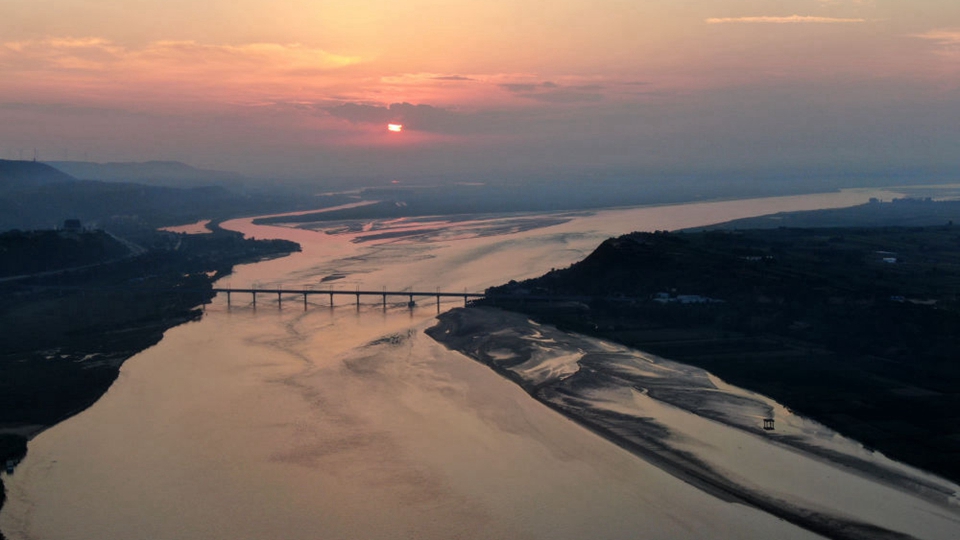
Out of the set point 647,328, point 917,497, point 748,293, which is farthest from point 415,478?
point 748,293

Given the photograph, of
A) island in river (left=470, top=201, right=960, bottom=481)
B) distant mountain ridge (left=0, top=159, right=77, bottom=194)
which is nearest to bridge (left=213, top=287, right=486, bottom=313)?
island in river (left=470, top=201, right=960, bottom=481)

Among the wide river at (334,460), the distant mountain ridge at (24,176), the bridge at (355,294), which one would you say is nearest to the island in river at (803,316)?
the bridge at (355,294)

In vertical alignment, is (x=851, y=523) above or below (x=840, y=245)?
below

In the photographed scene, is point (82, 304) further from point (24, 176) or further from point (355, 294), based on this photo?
point (24, 176)

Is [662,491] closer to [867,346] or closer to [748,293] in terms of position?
[867,346]

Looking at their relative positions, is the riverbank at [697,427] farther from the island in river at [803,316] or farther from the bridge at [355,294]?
the bridge at [355,294]

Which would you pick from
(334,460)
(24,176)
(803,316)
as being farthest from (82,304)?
(24,176)
